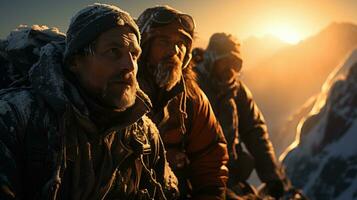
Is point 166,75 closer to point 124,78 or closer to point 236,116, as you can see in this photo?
point 124,78

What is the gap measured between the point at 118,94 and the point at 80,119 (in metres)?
0.27

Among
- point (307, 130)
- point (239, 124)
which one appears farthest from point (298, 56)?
point (239, 124)

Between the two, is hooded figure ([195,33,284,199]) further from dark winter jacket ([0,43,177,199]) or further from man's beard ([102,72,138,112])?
man's beard ([102,72,138,112])

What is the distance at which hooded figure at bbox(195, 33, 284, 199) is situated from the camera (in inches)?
275

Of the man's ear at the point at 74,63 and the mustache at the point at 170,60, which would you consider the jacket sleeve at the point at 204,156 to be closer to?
the mustache at the point at 170,60

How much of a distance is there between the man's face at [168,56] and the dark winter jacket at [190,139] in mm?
115

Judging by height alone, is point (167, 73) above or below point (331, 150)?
above

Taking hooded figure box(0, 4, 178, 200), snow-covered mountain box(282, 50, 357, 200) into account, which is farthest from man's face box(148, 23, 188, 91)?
snow-covered mountain box(282, 50, 357, 200)

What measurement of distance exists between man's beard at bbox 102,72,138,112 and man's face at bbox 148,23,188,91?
62.1 inches

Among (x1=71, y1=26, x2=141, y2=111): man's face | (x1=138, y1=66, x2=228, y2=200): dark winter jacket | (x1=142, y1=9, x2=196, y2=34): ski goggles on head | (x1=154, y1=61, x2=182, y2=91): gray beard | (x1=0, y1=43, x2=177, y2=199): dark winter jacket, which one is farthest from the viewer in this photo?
(x1=142, y1=9, x2=196, y2=34): ski goggles on head

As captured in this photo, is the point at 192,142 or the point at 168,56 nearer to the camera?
the point at 168,56

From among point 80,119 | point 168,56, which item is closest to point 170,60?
point 168,56

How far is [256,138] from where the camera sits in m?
7.39

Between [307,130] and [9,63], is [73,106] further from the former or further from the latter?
[307,130]
